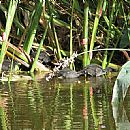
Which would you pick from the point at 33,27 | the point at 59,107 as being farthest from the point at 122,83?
the point at 33,27

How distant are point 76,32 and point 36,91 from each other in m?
1.96

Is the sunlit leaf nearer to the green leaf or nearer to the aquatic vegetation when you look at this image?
the aquatic vegetation

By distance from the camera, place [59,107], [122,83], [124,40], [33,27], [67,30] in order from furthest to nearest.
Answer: [67,30]
[124,40]
[33,27]
[59,107]
[122,83]

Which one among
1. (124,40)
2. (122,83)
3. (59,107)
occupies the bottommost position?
(59,107)

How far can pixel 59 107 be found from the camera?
3.31 metres

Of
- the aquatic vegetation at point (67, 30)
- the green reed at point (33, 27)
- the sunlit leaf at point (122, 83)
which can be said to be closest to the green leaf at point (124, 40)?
the aquatic vegetation at point (67, 30)

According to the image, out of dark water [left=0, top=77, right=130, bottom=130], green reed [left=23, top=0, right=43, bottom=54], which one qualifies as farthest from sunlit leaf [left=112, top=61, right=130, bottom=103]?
green reed [left=23, top=0, right=43, bottom=54]

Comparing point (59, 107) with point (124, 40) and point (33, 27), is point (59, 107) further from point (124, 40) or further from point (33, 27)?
point (124, 40)

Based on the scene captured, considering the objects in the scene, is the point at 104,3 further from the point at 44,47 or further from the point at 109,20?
the point at 44,47

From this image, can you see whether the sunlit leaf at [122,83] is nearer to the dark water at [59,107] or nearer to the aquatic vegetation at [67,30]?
the dark water at [59,107]

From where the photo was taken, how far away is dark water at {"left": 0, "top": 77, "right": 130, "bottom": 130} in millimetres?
2781

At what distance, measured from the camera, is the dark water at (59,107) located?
278 centimetres

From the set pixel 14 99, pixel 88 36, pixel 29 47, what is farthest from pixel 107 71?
pixel 14 99

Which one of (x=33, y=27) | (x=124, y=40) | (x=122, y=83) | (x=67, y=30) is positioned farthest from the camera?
(x=67, y=30)
